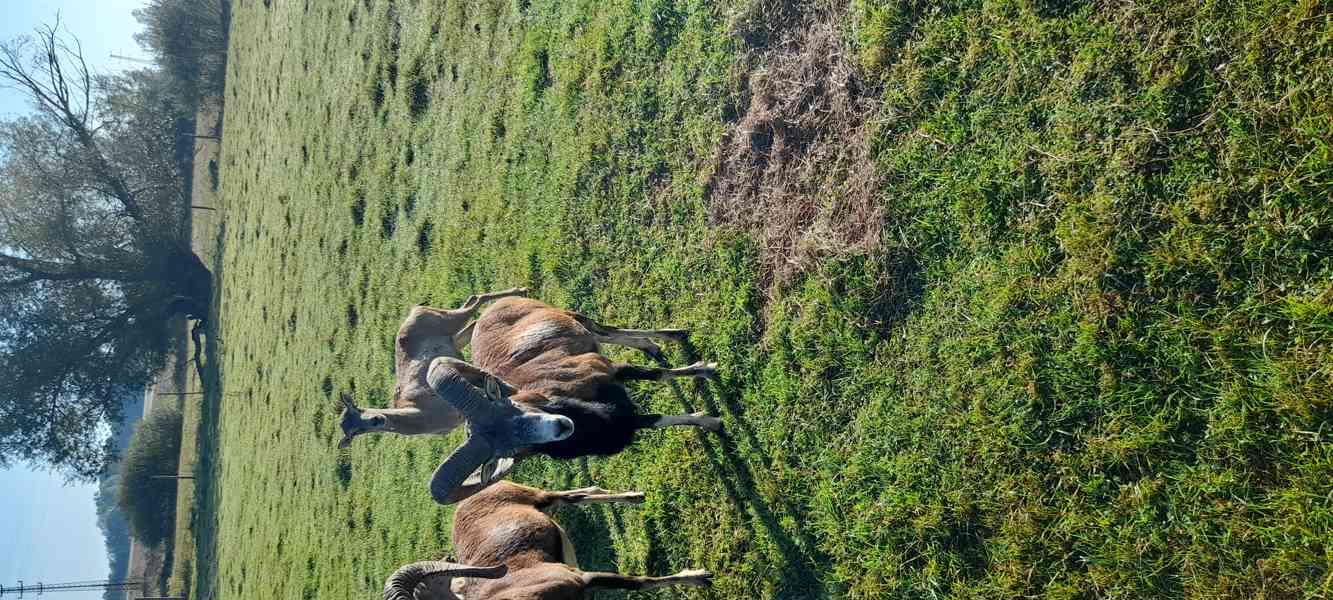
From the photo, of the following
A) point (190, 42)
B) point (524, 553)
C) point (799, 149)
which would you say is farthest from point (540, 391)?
point (190, 42)

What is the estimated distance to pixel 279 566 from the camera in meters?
12.2

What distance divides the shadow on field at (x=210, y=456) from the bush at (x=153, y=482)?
13.3 feet

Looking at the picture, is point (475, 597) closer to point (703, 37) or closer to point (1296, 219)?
point (703, 37)

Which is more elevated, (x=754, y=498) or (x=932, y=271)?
(x=932, y=271)

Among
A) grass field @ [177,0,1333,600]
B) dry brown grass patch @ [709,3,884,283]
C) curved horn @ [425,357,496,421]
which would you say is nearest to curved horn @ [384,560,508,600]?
curved horn @ [425,357,496,421]

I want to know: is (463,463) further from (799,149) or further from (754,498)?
(799,149)

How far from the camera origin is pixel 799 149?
549 cm

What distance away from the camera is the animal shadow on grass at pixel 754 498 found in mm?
5348

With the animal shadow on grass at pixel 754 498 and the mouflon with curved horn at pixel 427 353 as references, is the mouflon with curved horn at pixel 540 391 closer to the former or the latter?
the animal shadow on grass at pixel 754 498

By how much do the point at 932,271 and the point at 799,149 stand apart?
4.50 feet

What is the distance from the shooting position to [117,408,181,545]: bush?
23922 millimetres

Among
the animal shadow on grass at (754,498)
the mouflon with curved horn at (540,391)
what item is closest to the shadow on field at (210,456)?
the mouflon with curved horn at (540,391)

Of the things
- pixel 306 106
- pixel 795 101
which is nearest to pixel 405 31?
pixel 306 106

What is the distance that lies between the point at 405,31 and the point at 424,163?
204 cm
